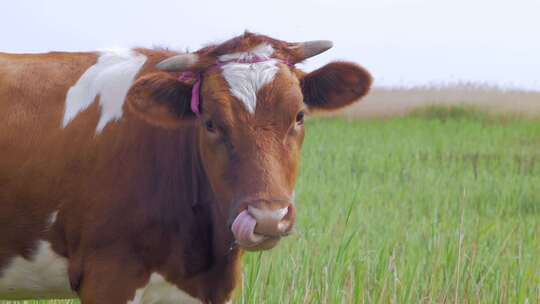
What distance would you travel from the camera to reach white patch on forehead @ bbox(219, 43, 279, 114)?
3.68m

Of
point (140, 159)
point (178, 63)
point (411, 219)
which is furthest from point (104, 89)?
point (411, 219)

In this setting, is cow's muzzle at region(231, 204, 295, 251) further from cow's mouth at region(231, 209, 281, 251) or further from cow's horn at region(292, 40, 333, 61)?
cow's horn at region(292, 40, 333, 61)

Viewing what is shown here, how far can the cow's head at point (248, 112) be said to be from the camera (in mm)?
3398

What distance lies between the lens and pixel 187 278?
13.7ft

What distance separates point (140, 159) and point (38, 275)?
924mm

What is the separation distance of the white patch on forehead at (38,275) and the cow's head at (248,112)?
1016mm

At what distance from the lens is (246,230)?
3.31 m

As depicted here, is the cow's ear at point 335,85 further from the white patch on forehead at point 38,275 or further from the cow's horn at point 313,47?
the white patch on forehead at point 38,275

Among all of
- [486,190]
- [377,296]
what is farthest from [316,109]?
[486,190]

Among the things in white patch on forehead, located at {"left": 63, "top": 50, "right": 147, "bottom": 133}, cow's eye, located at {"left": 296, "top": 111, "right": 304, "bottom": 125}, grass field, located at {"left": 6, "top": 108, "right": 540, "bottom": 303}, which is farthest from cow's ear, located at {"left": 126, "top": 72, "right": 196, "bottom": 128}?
grass field, located at {"left": 6, "top": 108, "right": 540, "bottom": 303}

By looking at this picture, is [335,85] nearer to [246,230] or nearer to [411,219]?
[246,230]

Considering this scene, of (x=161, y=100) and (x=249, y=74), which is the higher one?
(x=249, y=74)

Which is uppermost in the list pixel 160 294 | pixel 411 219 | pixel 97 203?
pixel 97 203

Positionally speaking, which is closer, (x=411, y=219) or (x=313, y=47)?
(x=313, y=47)
